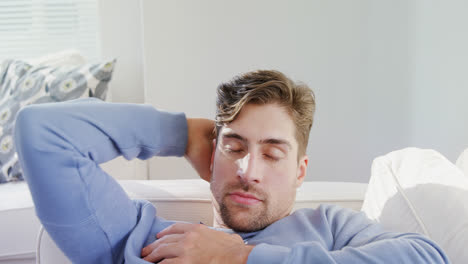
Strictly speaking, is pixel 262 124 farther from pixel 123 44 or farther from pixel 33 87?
pixel 123 44

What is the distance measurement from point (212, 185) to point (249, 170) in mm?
127

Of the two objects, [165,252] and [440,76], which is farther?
[440,76]

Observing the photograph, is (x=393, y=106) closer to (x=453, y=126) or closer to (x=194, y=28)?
(x=453, y=126)

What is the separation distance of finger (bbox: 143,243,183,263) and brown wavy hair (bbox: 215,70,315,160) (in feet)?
1.04

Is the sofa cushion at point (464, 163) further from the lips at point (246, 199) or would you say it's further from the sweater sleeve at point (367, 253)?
the lips at point (246, 199)

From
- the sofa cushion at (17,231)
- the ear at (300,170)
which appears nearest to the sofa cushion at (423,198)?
the ear at (300,170)

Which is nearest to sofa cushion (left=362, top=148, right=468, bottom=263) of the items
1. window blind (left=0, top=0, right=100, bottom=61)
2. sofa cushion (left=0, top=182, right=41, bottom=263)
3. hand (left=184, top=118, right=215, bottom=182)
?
hand (left=184, top=118, right=215, bottom=182)

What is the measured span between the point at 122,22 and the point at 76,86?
2.26 ft

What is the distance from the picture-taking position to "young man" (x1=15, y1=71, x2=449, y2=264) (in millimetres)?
914

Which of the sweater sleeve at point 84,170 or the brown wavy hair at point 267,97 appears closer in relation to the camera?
the sweater sleeve at point 84,170

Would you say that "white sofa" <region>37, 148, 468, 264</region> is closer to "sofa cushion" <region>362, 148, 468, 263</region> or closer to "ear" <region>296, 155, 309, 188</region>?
"sofa cushion" <region>362, 148, 468, 263</region>

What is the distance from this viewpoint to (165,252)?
94 centimetres

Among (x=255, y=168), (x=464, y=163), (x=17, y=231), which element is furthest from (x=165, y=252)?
(x=17, y=231)

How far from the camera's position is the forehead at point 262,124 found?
1.08 metres
